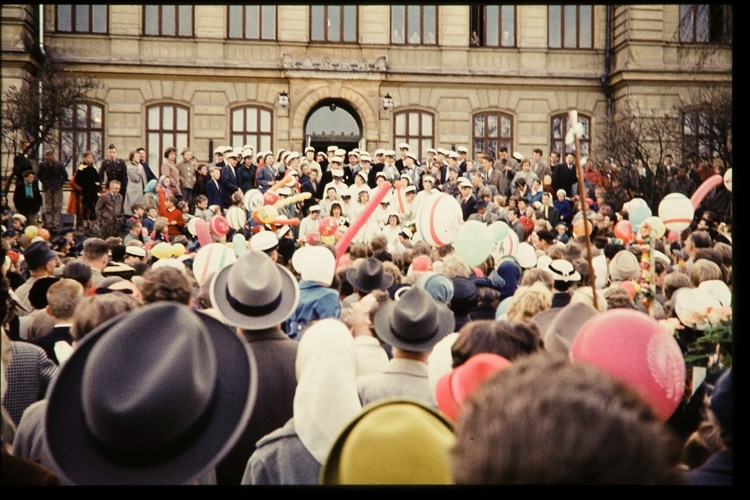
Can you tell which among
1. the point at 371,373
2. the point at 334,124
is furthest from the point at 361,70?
the point at 371,373

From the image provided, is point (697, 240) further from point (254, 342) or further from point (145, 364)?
point (145, 364)

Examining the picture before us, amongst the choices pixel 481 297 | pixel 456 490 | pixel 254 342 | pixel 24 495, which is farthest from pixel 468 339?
pixel 481 297

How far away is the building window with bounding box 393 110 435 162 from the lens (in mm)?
23469

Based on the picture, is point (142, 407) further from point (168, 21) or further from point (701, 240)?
point (168, 21)

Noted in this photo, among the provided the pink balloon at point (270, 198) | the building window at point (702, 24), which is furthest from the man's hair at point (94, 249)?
the building window at point (702, 24)

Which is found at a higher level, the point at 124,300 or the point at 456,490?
the point at 124,300

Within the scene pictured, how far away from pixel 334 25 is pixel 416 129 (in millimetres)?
3668

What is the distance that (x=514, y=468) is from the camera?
1.37m

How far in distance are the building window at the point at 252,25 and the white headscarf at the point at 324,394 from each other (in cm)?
2080

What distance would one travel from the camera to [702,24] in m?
16.9

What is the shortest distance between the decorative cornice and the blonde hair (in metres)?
19.0

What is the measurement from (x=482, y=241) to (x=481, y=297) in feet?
7.25

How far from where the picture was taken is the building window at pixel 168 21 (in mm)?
22281

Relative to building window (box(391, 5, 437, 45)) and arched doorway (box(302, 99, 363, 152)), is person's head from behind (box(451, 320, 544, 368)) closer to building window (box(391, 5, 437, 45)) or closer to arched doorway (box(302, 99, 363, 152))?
arched doorway (box(302, 99, 363, 152))
